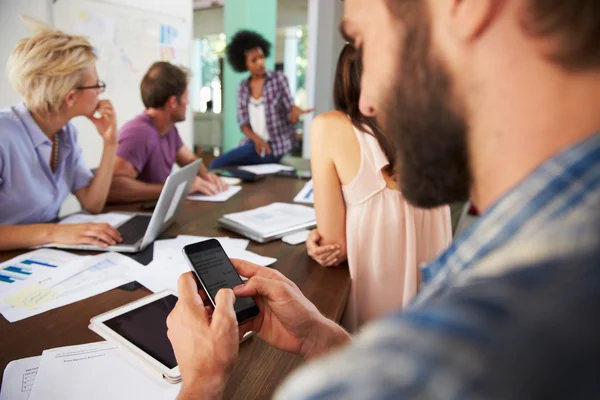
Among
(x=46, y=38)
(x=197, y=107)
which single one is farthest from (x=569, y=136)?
(x=197, y=107)

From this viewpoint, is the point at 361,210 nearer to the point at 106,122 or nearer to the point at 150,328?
the point at 150,328

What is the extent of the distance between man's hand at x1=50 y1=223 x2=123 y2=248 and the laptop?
1cm

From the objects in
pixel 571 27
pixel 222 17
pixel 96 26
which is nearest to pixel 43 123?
pixel 571 27

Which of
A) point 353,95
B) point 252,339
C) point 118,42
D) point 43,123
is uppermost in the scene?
point 118,42

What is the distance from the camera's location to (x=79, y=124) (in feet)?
9.57

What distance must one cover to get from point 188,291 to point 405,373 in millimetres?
517

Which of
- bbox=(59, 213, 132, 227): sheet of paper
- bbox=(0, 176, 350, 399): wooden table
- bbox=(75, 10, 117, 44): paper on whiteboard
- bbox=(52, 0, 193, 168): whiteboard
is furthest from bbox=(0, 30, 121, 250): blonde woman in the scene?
bbox=(75, 10, 117, 44): paper on whiteboard

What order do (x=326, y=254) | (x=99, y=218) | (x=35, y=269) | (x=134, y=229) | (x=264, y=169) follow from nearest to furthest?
1. (x=35, y=269)
2. (x=326, y=254)
3. (x=134, y=229)
4. (x=99, y=218)
5. (x=264, y=169)

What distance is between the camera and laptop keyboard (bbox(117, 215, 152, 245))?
1.18 m

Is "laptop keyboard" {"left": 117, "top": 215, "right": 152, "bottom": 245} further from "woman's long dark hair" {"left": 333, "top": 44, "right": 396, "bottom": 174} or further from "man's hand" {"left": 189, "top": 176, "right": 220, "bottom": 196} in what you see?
"woman's long dark hair" {"left": 333, "top": 44, "right": 396, "bottom": 174}

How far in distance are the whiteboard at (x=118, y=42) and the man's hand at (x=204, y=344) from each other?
271 cm

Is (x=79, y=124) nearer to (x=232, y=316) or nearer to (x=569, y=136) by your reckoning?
(x=232, y=316)

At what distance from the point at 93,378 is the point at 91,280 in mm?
373

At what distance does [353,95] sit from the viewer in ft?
3.85
